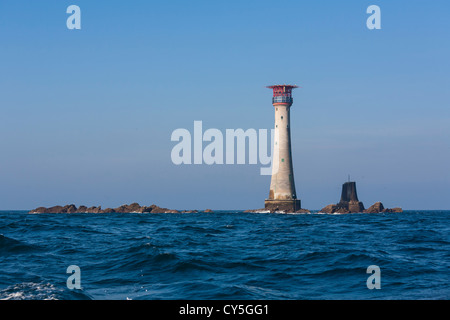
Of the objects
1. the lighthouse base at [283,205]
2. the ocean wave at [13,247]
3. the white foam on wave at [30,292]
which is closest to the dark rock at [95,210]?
the lighthouse base at [283,205]

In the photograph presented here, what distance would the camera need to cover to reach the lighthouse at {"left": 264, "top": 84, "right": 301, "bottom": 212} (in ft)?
328

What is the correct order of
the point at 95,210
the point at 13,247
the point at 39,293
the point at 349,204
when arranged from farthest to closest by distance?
the point at 95,210
the point at 349,204
the point at 13,247
the point at 39,293

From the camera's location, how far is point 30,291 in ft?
46.2

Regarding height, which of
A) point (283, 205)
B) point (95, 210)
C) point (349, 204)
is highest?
point (283, 205)

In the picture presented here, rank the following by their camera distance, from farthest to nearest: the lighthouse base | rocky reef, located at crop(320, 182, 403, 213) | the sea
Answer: rocky reef, located at crop(320, 182, 403, 213) → the lighthouse base → the sea

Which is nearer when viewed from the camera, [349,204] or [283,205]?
[283,205]

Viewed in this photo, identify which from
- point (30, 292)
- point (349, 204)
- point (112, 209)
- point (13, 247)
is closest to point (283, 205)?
point (349, 204)

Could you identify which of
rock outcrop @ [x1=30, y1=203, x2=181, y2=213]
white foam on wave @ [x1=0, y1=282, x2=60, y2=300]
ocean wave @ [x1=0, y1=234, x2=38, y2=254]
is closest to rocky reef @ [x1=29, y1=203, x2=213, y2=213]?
rock outcrop @ [x1=30, y1=203, x2=181, y2=213]

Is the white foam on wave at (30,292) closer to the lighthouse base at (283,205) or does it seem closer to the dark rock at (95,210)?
the lighthouse base at (283,205)

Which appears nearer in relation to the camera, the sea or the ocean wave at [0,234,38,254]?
the sea

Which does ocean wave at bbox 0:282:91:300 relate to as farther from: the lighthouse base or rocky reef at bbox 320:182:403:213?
rocky reef at bbox 320:182:403:213

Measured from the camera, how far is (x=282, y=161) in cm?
9988

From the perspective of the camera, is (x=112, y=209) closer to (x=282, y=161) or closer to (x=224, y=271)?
(x=282, y=161)
